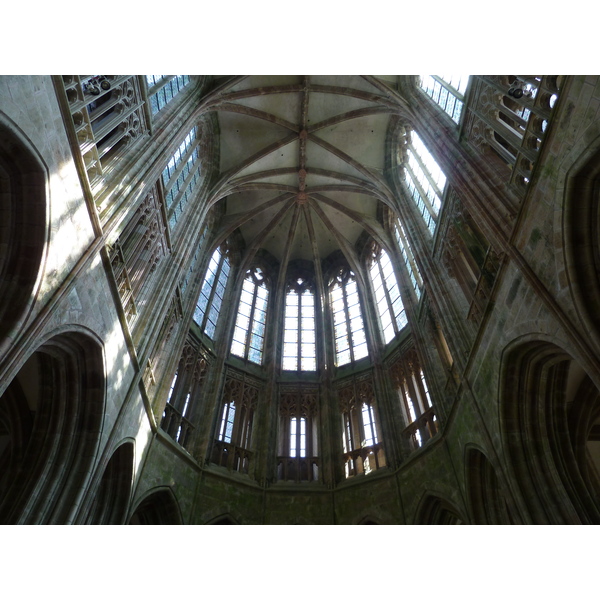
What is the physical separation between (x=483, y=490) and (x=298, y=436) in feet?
24.9

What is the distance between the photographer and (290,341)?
19.9m

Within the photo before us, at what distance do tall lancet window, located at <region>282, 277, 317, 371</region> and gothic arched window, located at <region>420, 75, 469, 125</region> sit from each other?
35.8 ft

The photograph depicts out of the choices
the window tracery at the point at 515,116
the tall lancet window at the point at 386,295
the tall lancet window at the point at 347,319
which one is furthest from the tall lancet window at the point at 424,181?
the tall lancet window at the point at 347,319

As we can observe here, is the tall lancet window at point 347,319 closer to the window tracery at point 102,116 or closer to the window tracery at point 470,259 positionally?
the window tracery at point 470,259

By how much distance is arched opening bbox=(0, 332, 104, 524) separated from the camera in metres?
7.79

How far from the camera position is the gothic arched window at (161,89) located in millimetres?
11453

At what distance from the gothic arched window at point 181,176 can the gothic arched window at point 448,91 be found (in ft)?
26.5

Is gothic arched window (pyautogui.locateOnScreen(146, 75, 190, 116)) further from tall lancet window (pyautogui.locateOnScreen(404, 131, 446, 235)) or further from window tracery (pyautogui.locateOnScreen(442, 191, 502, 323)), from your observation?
window tracery (pyautogui.locateOnScreen(442, 191, 502, 323))

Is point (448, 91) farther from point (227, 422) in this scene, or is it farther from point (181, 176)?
point (227, 422)

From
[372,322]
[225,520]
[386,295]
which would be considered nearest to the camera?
[225,520]

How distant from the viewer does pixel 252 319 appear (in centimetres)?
2009

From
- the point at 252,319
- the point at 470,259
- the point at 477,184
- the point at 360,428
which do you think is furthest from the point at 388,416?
the point at 477,184

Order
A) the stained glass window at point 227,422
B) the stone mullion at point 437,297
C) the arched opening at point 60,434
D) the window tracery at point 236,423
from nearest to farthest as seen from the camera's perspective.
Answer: the arched opening at point 60,434 < the stone mullion at point 437,297 < the window tracery at point 236,423 < the stained glass window at point 227,422
